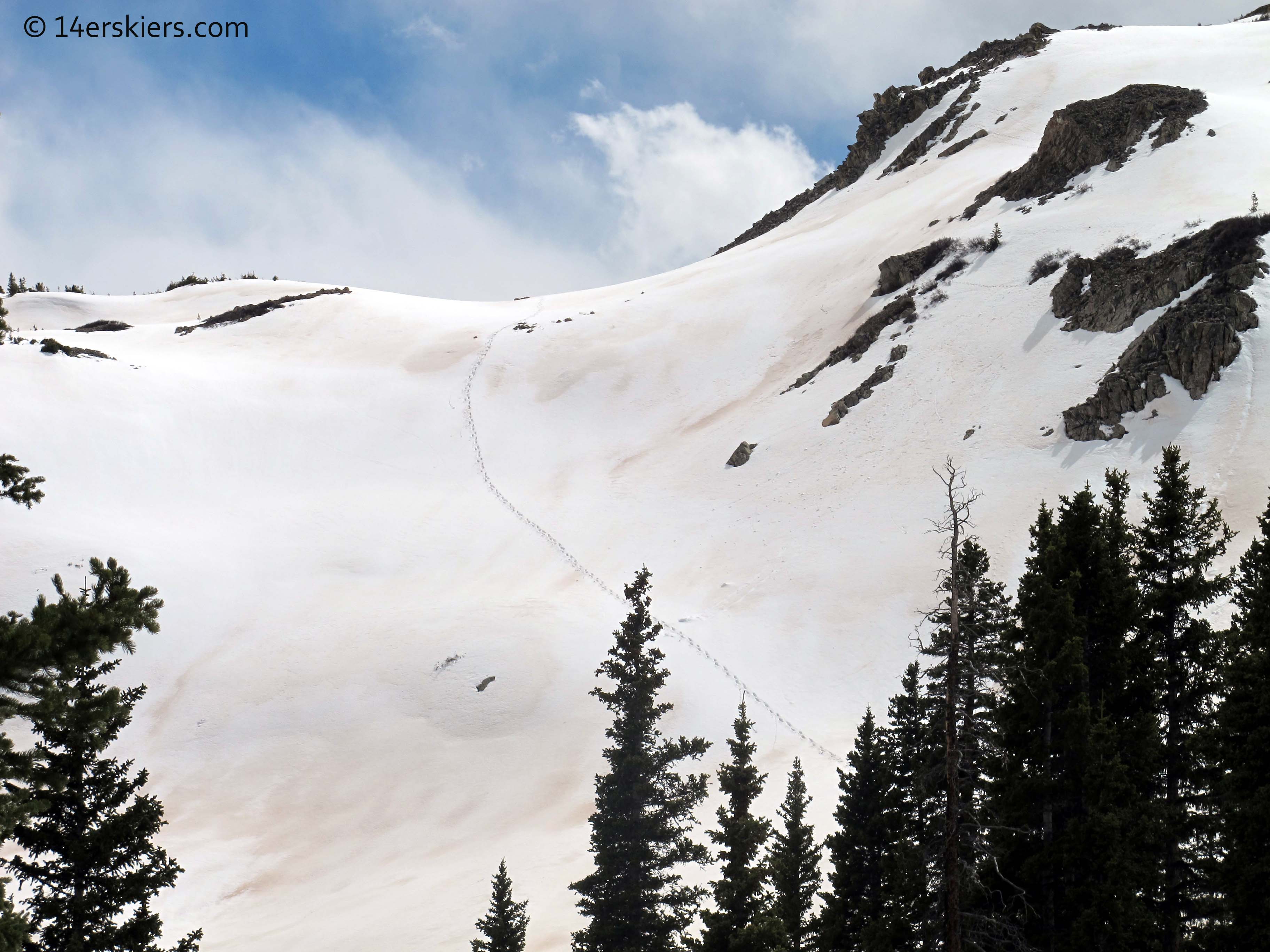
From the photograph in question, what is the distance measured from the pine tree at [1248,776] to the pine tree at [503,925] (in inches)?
439

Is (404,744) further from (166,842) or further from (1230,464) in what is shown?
(1230,464)

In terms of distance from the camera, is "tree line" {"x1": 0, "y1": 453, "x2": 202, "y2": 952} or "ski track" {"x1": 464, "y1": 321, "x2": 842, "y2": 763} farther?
"ski track" {"x1": 464, "y1": 321, "x2": 842, "y2": 763}

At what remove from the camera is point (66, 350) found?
6091 cm

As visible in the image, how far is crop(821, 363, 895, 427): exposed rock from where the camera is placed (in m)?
47.7

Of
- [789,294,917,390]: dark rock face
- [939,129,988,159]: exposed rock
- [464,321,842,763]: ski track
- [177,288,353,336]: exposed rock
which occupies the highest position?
[939,129,988,159]: exposed rock

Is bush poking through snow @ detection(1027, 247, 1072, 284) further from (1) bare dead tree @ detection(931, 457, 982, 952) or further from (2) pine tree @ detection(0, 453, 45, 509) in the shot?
(2) pine tree @ detection(0, 453, 45, 509)

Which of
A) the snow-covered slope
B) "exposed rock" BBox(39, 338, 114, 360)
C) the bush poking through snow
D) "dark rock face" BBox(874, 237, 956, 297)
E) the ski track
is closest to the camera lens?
the snow-covered slope

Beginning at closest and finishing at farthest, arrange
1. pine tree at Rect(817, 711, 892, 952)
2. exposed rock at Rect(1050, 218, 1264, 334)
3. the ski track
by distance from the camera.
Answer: pine tree at Rect(817, 711, 892, 952), the ski track, exposed rock at Rect(1050, 218, 1264, 334)

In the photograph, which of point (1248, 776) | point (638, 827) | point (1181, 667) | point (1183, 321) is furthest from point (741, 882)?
point (1183, 321)

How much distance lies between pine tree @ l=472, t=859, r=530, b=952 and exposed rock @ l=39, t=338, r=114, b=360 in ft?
195

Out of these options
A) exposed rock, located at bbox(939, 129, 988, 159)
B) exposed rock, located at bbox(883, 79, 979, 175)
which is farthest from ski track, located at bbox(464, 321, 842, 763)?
exposed rock, located at bbox(883, 79, 979, 175)

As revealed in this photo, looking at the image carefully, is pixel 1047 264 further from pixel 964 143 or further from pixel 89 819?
pixel 89 819

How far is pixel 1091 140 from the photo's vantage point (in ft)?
194

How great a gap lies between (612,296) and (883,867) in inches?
3054
